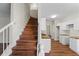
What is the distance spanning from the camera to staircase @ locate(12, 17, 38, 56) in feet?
7.57

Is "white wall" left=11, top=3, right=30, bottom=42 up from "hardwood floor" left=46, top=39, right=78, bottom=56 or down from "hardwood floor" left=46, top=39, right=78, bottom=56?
up

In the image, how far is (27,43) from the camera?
2.50m

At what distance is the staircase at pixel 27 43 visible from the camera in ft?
7.57

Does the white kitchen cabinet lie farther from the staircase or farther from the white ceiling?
the staircase

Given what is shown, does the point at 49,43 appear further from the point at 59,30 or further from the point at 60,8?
the point at 60,8

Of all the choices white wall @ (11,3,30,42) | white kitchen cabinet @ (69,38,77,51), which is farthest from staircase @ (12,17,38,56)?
white kitchen cabinet @ (69,38,77,51)

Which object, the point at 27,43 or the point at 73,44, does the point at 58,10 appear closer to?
the point at 73,44

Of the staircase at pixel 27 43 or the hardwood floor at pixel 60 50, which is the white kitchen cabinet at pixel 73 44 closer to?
the hardwood floor at pixel 60 50

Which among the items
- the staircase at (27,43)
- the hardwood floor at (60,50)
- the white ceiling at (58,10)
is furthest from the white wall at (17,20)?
the hardwood floor at (60,50)

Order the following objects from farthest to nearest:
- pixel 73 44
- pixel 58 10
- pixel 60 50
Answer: pixel 58 10
pixel 73 44
pixel 60 50

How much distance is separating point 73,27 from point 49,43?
65 cm

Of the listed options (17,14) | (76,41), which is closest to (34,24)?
(17,14)

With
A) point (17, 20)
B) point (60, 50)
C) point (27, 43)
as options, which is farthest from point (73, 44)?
point (17, 20)

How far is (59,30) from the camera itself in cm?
235
